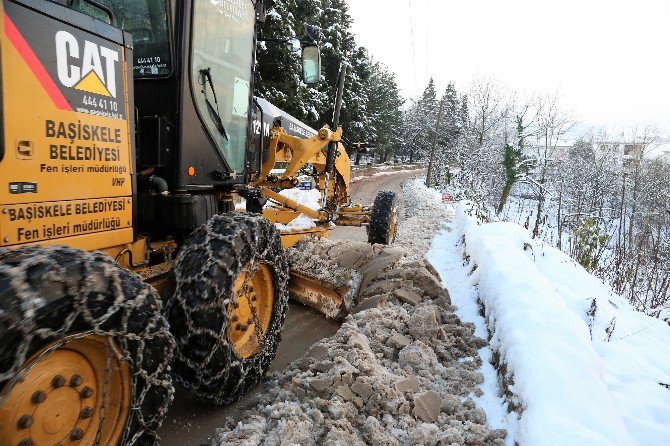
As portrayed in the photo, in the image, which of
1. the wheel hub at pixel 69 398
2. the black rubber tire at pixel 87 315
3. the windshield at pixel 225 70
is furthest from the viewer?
the windshield at pixel 225 70

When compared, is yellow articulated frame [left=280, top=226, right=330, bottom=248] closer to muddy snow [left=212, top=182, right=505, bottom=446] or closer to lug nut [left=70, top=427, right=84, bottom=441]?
muddy snow [left=212, top=182, right=505, bottom=446]

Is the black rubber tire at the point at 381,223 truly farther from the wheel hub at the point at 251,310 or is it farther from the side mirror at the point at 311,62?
the wheel hub at the point at 251,310

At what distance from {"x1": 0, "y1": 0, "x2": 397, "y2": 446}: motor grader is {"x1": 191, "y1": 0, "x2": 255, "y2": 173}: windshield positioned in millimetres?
16

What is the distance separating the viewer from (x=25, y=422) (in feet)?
5.54

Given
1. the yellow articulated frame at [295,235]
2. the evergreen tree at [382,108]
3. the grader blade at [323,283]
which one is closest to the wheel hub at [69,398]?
the grader blade at [323,283]

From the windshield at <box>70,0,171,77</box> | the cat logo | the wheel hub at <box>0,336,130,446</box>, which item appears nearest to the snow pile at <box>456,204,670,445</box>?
the wheel hub at <box>0,336,130,446</box>

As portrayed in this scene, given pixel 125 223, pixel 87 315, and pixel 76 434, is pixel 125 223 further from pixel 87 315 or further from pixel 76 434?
pixel 76 434

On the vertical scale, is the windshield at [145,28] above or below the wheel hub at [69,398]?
above

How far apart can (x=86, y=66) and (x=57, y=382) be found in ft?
4.91

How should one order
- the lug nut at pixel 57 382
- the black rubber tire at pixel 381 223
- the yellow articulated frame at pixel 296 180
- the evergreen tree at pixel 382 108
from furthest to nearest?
the evergreen tree at pixel 382 108 < the black rubber tire at pixel 381 223 < the yellow articulated frame at pixel 296 180 < the lug nut at pixel 57 382

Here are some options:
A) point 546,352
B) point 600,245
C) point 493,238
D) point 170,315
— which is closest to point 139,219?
point 170,315

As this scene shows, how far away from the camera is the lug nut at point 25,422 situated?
5.49 ft

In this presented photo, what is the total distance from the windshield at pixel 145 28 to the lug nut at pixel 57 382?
7.00 feet

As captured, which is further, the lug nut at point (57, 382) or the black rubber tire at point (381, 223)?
the black rubber tire at point (381, 223)
